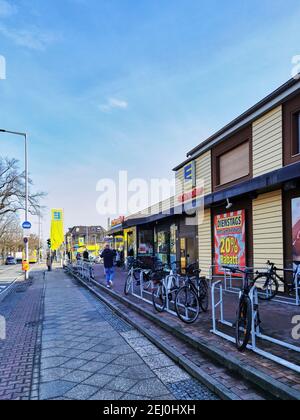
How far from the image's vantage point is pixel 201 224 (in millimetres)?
12461

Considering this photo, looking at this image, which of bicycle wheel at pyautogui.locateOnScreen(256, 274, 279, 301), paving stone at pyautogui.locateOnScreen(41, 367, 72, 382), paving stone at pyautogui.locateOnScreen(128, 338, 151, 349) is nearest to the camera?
paving stone at pyautogui.locateOnScreen(41, 367, 72, 382)

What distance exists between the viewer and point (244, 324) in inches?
174

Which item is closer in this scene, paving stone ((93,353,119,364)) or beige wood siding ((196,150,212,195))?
paving stone ((93,353,119,364))

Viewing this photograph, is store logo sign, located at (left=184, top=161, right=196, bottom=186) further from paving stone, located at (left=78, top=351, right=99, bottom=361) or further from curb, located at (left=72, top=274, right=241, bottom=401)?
paving stone, located at (left=78, top=351, right=99, bottom=361)

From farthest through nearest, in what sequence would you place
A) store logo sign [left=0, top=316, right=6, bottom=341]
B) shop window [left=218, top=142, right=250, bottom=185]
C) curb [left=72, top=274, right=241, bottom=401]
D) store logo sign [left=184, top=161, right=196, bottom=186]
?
store logo sign [left=184, top=161, right=196, bottom=186]
shop window [left=218, top=142, right=250, bottom=185]
store logo sign [left=0, top=316, right=6, bottom=341]
curb [left=72, top=274, right=241, bottom=401]

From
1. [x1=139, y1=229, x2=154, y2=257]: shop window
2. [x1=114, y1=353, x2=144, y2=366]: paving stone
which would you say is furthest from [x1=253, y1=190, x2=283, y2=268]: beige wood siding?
[x1=139, y1=229, x2=154, y2=257]: shop window

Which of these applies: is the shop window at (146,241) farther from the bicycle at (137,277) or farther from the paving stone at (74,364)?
the paving stone at (74,364)

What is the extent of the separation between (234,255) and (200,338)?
5775 mm

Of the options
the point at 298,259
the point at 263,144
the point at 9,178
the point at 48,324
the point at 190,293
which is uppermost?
the point at 9,178

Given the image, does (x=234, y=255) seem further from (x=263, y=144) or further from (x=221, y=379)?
(x=221, y=379)

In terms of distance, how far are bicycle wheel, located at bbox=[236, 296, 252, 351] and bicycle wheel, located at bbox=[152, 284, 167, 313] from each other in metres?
2.67

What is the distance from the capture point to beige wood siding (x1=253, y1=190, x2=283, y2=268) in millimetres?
8328
